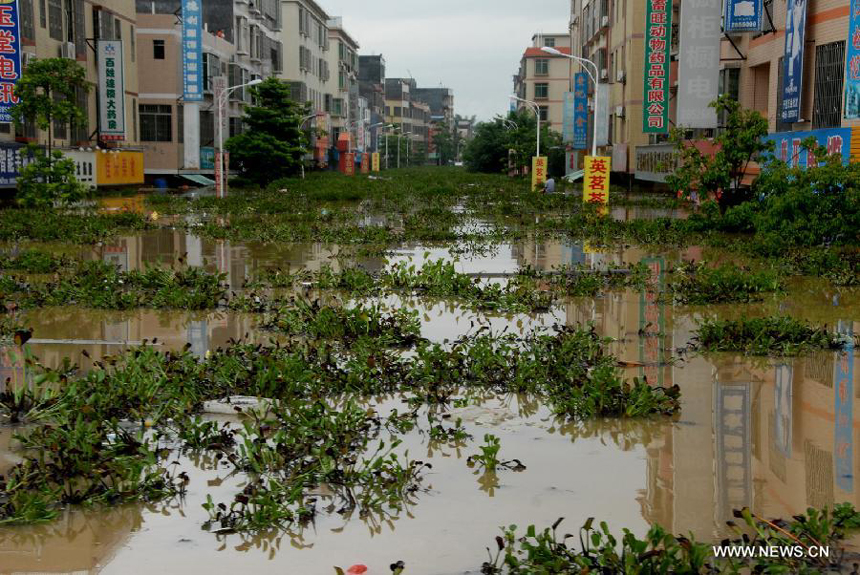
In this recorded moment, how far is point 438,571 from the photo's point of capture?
473 centimetres

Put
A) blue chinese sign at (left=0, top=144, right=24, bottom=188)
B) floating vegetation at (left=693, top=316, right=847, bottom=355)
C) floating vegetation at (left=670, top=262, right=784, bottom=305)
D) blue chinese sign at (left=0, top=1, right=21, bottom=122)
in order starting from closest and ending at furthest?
floating vegetation at (left=693, top=316, right=847, bottom=355), floating vegetation at (left=670, top=262, right=784, bottom=305), blue chinese sign at (left=0, top=1, right=21, bottom=122), blue chinese sign at (left=0, top=144, right=24, bottom=188)

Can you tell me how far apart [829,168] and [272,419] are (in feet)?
39.7

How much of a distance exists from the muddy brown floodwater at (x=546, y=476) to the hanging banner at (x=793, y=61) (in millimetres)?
14870

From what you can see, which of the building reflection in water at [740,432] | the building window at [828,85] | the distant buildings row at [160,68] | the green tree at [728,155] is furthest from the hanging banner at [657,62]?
the building reflection in water at [740,432]

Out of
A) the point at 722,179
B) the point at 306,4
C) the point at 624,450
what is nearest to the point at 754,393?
the point at 624,450

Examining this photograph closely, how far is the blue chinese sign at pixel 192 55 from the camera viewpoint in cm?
4484

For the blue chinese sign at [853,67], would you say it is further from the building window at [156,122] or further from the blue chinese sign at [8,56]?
the building window at [156,122]

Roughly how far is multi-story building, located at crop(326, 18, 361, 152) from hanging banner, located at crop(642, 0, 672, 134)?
55.1 meters

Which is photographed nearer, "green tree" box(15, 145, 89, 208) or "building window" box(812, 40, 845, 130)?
"building window" box(812, 40, 845, 130)

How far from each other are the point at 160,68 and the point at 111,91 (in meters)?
8.79

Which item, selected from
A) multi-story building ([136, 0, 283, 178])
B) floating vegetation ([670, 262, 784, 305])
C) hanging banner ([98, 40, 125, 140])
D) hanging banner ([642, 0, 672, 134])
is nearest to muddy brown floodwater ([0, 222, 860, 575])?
floating vegetation ([670, 262, 784, 305])

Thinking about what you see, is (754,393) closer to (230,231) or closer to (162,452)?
(162,452)

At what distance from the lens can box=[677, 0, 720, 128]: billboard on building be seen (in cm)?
2972

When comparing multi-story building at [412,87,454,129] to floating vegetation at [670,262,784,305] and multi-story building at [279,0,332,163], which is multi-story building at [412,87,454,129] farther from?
floating vegetation at [670,262,784,305]
